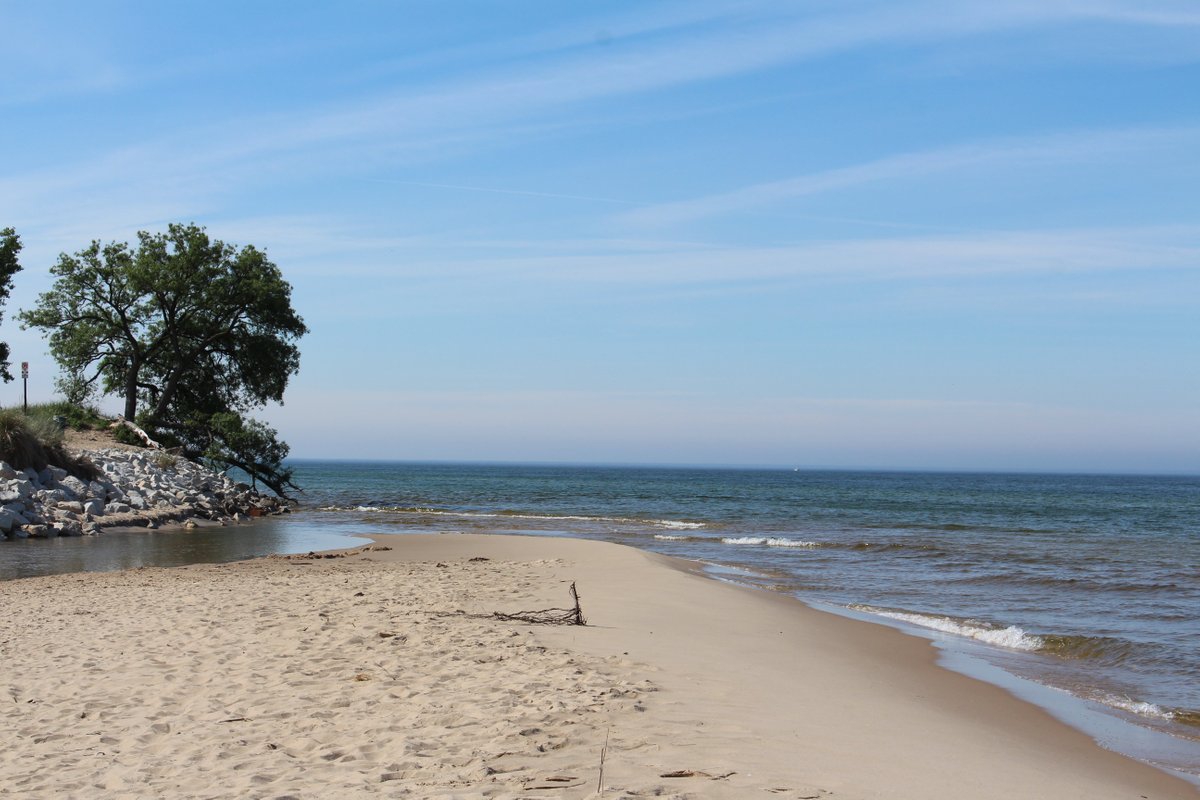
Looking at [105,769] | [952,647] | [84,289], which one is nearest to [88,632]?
[105,769]

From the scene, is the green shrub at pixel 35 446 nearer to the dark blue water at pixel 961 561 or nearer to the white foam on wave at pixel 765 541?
the dark blue water at pixel 961 561

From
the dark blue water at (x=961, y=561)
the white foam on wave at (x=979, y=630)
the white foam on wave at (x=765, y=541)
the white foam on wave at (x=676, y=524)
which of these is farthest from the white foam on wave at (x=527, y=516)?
the white foam on wave at (x=979, y=630)

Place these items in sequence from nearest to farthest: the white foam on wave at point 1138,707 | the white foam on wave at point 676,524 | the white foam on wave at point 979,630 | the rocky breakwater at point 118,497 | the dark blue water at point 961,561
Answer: the white foam on wave at point 1138,707
the dark blue water at point 961,561
the white foam on wave at point 979,630
the rocky breakwater at point 118,497
the white foam on wave at point 676,524

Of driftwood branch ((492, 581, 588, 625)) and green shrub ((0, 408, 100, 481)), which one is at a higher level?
green shrub ((0, 408, 100, 481))

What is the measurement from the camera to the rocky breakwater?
2061cm

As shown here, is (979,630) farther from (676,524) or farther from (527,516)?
(527,516)

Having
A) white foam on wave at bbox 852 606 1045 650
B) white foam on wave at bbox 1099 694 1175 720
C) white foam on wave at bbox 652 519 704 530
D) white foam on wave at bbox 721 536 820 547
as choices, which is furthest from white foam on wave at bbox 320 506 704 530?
white foam on wave at bbox 1099 694 1175 720

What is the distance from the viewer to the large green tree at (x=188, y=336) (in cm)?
3591

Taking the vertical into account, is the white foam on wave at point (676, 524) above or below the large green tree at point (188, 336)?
below

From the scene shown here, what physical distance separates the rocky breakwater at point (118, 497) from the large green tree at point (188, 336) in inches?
207

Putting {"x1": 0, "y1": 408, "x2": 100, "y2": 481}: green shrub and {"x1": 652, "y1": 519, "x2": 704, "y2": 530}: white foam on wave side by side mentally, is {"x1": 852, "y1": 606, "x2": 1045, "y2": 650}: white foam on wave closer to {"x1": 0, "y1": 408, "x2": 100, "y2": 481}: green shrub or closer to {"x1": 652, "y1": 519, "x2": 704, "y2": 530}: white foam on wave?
{"x1": 652, "y1": 519, "x2": 704, "y2": 530}: white foam on wave

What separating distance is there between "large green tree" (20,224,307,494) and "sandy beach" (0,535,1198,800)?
2603 cm

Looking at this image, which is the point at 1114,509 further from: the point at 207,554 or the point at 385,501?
the point at 207,554

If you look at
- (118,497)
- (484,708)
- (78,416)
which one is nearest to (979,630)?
(484,708)
